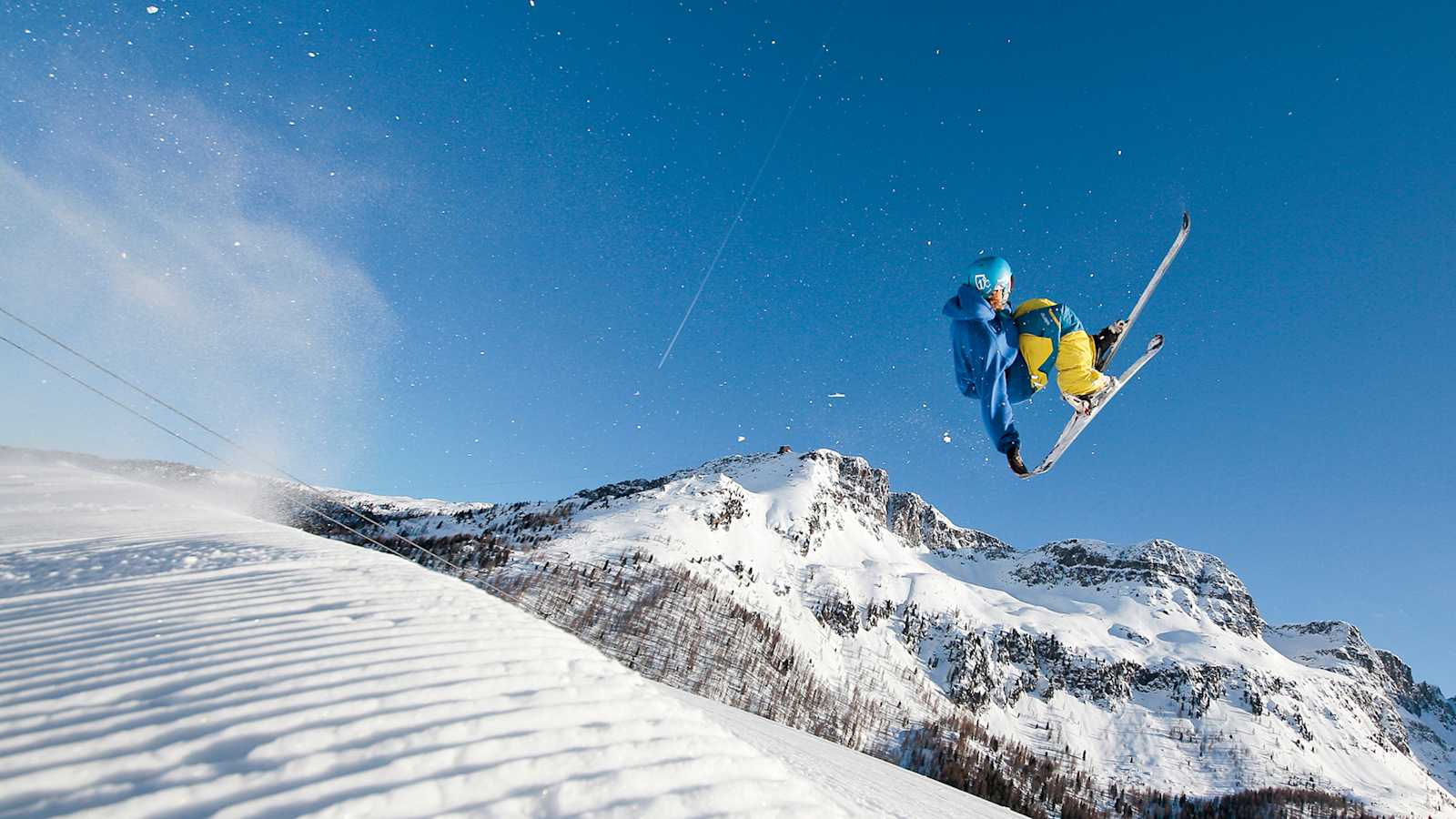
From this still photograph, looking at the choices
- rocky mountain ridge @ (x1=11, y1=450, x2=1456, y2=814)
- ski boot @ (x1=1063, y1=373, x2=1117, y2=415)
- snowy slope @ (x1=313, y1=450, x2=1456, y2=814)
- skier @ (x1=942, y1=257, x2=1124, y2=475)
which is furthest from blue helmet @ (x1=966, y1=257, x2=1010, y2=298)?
snowy slope @ (x1=313, y1=450, x2=1456, y2=814)

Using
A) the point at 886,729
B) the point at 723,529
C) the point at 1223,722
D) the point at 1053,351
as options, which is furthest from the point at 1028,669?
the point at 1053,351

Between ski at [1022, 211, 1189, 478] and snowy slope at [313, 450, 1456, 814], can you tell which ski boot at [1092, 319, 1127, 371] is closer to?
ski at [1022, 211, 1189, 478]

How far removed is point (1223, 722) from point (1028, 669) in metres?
47.6

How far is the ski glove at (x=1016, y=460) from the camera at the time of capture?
9.56 m

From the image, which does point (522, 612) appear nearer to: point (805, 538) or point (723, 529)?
point (723, 529)

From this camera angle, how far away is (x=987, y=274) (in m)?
8.12

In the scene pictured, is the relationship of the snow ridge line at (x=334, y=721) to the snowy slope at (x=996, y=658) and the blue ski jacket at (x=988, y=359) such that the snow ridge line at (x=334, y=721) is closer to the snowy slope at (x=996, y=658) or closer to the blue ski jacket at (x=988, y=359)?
the blue ski jacket at (x=988, y=359)

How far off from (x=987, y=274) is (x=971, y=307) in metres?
0.51

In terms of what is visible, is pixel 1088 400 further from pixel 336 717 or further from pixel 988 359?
pixel 336 717

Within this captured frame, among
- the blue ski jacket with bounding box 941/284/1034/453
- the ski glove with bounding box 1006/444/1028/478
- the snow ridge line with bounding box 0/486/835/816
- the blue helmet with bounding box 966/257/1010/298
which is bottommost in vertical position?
the snow ridge line with bounding box 0/486/835/816

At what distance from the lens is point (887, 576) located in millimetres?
183500

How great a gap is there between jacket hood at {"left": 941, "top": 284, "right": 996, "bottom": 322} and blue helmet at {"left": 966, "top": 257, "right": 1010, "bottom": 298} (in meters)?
0.09

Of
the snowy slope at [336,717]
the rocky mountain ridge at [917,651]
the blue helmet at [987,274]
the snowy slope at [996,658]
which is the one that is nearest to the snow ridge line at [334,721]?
the snowy slope at [336,717]

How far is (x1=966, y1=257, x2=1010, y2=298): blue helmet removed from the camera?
26.6 ft
